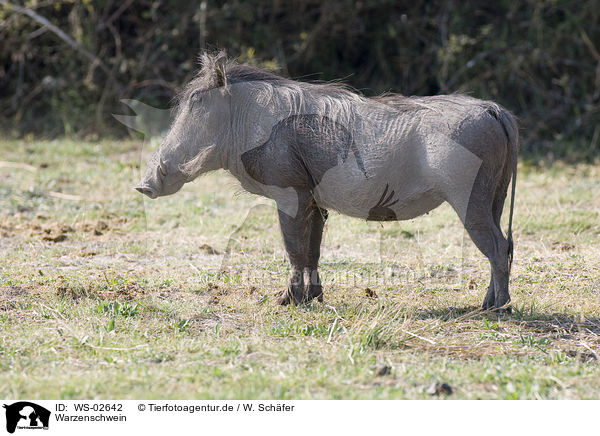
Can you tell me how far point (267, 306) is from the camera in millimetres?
4574

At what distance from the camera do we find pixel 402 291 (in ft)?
16.3

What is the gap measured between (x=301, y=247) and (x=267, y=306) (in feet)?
1.27

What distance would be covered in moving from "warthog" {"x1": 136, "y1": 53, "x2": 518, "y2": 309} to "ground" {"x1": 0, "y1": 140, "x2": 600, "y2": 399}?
31 cm

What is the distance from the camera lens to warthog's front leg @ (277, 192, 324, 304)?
4547mm

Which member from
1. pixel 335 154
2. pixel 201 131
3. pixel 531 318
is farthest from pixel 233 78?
pixel 531 318

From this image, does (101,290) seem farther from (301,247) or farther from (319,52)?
(319,52)

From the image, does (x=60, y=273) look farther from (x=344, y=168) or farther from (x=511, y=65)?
(x=511, y=65)

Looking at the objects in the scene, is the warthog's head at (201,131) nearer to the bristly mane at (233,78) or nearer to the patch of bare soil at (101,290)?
the bristly mane at (233,78)

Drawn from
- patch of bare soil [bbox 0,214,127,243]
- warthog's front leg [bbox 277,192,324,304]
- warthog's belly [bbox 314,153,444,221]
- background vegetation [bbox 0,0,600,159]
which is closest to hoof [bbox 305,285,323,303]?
warthog's front leg [bbox 277,192,324,304]

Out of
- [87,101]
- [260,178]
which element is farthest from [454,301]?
[87,101]

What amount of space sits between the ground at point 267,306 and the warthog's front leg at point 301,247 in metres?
0.12

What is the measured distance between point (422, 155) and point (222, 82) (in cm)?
124

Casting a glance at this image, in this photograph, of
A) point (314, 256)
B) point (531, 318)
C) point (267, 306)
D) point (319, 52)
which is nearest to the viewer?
point (531, 318)

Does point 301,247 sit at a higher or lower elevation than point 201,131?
lower
